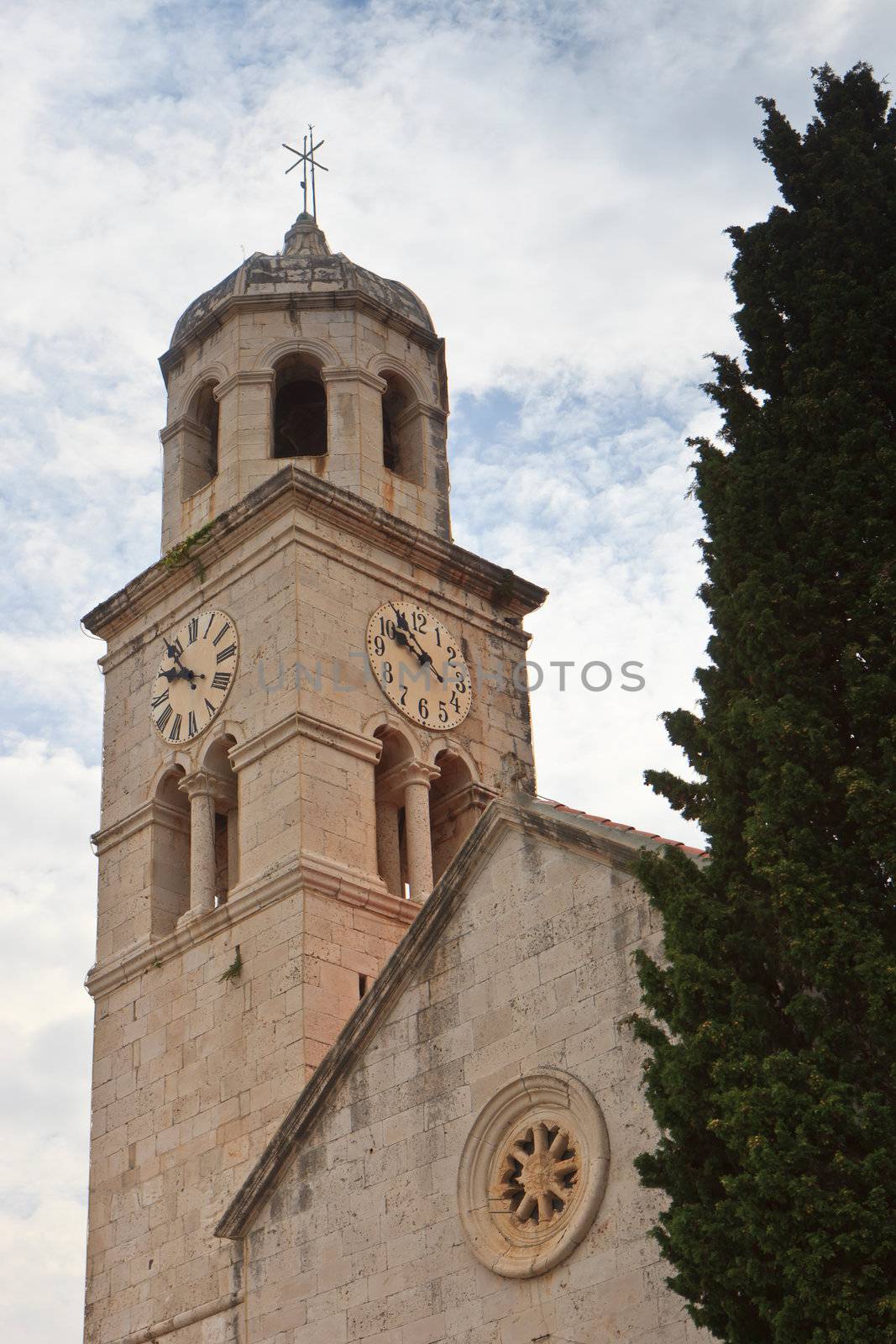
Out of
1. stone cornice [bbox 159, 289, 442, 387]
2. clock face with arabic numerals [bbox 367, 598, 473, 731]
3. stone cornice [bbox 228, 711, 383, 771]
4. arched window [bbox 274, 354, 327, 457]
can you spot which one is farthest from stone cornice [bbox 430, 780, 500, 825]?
stone cornice [bbox 159, 289, 442, 387]

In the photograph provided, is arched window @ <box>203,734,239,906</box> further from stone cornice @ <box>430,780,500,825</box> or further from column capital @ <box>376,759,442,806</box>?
stone cornice @ <box>430,780,500,825</box>

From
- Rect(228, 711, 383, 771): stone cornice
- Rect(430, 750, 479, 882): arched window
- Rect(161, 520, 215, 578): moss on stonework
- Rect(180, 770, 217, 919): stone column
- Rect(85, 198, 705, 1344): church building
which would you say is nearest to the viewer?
Rect(85, 198, 705, 1344): church building

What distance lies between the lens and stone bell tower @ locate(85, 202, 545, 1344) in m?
20.3

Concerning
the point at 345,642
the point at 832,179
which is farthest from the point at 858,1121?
the point at 345,642

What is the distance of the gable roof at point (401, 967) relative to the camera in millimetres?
15680

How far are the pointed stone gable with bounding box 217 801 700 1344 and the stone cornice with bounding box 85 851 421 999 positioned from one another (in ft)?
14.2

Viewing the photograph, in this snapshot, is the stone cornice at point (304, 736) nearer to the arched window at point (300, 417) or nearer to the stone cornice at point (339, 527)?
the stone cornice at point (339, 527)

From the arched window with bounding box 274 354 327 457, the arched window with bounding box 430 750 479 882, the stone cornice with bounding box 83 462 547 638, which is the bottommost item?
the arched window with bounding box 430 750 479 882

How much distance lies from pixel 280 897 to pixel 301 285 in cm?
934

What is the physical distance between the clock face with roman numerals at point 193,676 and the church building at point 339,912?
48 millimetres

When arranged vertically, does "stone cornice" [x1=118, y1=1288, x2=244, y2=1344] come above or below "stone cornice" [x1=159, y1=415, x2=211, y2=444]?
below

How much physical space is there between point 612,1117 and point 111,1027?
32.2 ft

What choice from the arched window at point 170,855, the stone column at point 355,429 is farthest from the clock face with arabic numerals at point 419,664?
the arched window at point 170,855

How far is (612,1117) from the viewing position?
14.1 m
